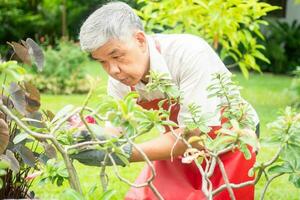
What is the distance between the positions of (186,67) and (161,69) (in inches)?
4.6

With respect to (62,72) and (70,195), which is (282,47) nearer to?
(62,72)

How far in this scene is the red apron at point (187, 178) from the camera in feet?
8.85

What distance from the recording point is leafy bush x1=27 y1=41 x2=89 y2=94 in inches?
387

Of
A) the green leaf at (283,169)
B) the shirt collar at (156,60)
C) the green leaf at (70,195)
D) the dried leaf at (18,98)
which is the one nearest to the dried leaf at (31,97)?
the dried leaf at (18,98)

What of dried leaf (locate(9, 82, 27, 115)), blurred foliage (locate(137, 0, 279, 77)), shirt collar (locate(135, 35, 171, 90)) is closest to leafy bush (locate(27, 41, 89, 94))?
blurred foliage (locate(137, 0, 279, 77))

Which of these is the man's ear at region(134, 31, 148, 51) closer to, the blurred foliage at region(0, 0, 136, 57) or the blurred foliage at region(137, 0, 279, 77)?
the blurred foliage at region(137, 0, 279, 77)

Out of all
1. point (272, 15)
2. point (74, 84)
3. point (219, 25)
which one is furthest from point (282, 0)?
point (219, 25)

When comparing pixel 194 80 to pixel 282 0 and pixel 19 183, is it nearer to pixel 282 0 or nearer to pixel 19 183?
pixel 19 183

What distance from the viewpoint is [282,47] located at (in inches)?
620

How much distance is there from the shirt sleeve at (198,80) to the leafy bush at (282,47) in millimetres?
12417

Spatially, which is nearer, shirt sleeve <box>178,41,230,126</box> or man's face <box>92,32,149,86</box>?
man's face <box>92,32,149,86</box>

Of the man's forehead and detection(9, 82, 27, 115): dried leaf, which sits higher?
the man's forehead

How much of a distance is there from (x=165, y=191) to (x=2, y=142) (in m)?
1.19

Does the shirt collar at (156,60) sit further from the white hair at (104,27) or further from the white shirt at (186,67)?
the white hair at (104,27)
